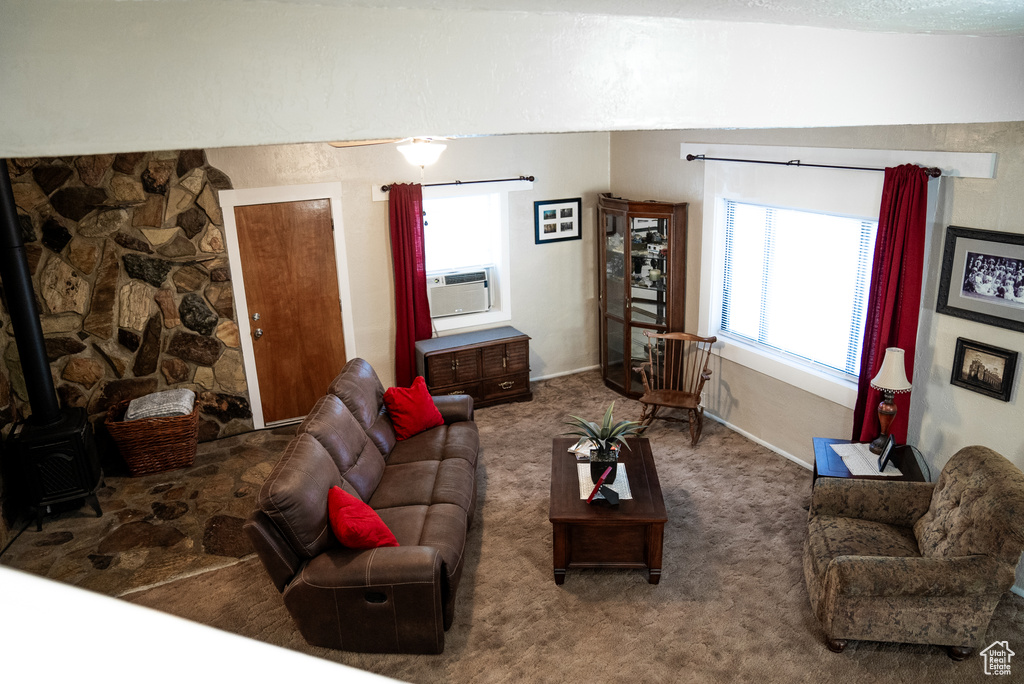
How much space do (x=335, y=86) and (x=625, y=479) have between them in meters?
3.39

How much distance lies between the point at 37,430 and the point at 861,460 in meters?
5.09

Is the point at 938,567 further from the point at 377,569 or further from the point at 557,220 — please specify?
the point at 557,220

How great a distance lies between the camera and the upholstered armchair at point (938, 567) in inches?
124

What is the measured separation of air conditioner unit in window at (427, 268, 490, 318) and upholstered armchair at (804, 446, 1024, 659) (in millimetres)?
3749

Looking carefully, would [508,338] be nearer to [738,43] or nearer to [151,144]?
[738,43]

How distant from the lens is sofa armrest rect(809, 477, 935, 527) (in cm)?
375

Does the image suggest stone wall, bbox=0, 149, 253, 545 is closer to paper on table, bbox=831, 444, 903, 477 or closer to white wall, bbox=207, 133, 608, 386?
white wall, bbox=207, 133, 608, 386

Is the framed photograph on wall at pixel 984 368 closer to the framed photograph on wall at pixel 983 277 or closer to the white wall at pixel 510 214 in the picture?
the framed photograph on wall at pixel 983 277

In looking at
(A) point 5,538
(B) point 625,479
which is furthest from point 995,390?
(A) point 5,538

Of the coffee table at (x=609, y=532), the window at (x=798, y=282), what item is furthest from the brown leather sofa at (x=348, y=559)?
the window at (x=798, y=282)

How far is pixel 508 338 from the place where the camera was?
20.8 ft

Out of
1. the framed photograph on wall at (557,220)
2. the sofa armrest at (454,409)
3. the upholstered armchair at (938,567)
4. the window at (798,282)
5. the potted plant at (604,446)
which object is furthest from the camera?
the framed photograph on wall at (557,220)

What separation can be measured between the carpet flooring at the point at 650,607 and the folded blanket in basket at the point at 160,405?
1.56 metres

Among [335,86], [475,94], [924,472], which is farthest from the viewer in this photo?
[924,472]
